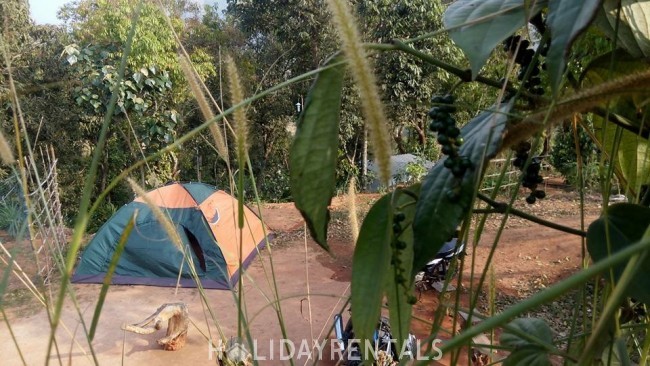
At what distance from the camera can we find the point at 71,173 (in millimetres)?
6023

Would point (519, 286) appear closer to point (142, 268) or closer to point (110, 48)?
point (142, 268)

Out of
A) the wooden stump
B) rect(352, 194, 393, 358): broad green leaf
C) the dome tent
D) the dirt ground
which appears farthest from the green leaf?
rect(352, 194, 393, 358): broad green leaf

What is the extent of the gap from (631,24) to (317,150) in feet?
0.67

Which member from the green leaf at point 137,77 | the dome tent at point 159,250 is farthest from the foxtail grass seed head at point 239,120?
the green leaf at point 137,77

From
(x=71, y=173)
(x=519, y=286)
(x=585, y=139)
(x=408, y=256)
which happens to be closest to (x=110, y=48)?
(x=71, y=173)

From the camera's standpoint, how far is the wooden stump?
2.84 meters

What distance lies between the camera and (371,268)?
26 cm

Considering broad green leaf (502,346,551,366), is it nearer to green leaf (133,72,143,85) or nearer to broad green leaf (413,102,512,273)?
broad green leaf (413,102,512,273)

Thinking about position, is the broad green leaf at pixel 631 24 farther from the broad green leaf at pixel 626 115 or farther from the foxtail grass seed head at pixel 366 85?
the foxtail grass seed head at pixel 366 85

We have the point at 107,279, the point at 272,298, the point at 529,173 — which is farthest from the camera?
the point at 272,298

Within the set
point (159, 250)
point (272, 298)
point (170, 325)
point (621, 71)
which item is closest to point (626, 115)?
point (621, 71)

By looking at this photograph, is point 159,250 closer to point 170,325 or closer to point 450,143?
point 170,325

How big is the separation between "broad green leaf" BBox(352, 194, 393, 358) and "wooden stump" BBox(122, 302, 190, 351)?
2.80m

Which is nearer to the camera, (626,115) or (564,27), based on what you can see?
(564,27)
